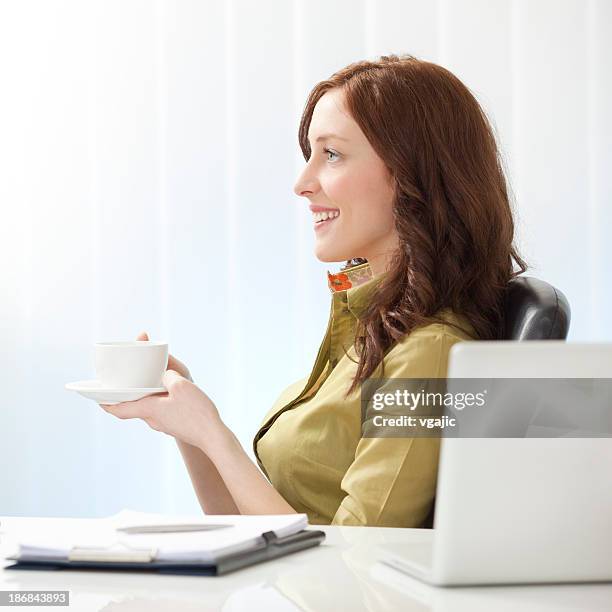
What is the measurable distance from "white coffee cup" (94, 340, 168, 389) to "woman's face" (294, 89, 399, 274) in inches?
17.3

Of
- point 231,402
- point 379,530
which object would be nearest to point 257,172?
point 231,402

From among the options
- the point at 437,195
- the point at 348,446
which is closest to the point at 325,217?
the point at 437,195

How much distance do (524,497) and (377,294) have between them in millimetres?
779

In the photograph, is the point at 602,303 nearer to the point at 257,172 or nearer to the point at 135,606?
the point at 257,172

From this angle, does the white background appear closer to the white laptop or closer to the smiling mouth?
the smiling mouth

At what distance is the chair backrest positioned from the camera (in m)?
1.26

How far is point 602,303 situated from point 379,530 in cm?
179

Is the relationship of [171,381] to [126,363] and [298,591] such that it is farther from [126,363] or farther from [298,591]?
[298,591]

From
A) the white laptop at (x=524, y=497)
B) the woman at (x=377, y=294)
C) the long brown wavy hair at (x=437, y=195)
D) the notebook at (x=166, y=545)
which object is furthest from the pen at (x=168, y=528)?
the long brown wavy hair at (x=437, y=195)

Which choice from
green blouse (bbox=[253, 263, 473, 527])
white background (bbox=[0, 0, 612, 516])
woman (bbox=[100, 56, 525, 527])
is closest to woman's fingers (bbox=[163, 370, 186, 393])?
woman (bbox=[100, 56, 525, 527])

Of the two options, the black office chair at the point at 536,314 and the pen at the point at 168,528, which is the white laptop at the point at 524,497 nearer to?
the pen at the point at 168,528

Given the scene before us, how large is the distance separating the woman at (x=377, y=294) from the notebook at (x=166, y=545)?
1.18 ft

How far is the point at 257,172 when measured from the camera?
263 cm

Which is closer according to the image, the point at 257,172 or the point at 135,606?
the point at 135,606
